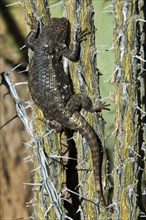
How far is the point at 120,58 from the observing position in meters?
2.91

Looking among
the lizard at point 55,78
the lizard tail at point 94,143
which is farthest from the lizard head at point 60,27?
the lizard tail at point 94,143

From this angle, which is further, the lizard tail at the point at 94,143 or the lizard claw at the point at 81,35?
the lizard tail at the point at 94,143

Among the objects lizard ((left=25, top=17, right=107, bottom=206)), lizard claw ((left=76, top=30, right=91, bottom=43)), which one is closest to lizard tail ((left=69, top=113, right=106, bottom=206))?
lizard ((left=25, top=17, right=107, bottom=206))

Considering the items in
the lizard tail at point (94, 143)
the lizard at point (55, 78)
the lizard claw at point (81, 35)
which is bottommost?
the lizard tail at point (94, 143)

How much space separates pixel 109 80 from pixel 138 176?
655 mm

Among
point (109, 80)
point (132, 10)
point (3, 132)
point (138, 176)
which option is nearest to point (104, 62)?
point (109, 80)

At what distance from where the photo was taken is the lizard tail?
3.01 meters

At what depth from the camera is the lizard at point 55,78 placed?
2879 millimetres

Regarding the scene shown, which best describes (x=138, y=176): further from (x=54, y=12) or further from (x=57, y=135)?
(x=54, y=12)

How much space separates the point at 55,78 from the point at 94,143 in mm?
411

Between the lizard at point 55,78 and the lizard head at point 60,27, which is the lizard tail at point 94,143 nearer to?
the lizard at point 55,78

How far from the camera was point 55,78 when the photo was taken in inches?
115

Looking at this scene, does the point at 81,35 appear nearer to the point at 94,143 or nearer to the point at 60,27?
the point at 60,27

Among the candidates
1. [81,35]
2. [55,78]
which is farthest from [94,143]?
[81,35]
